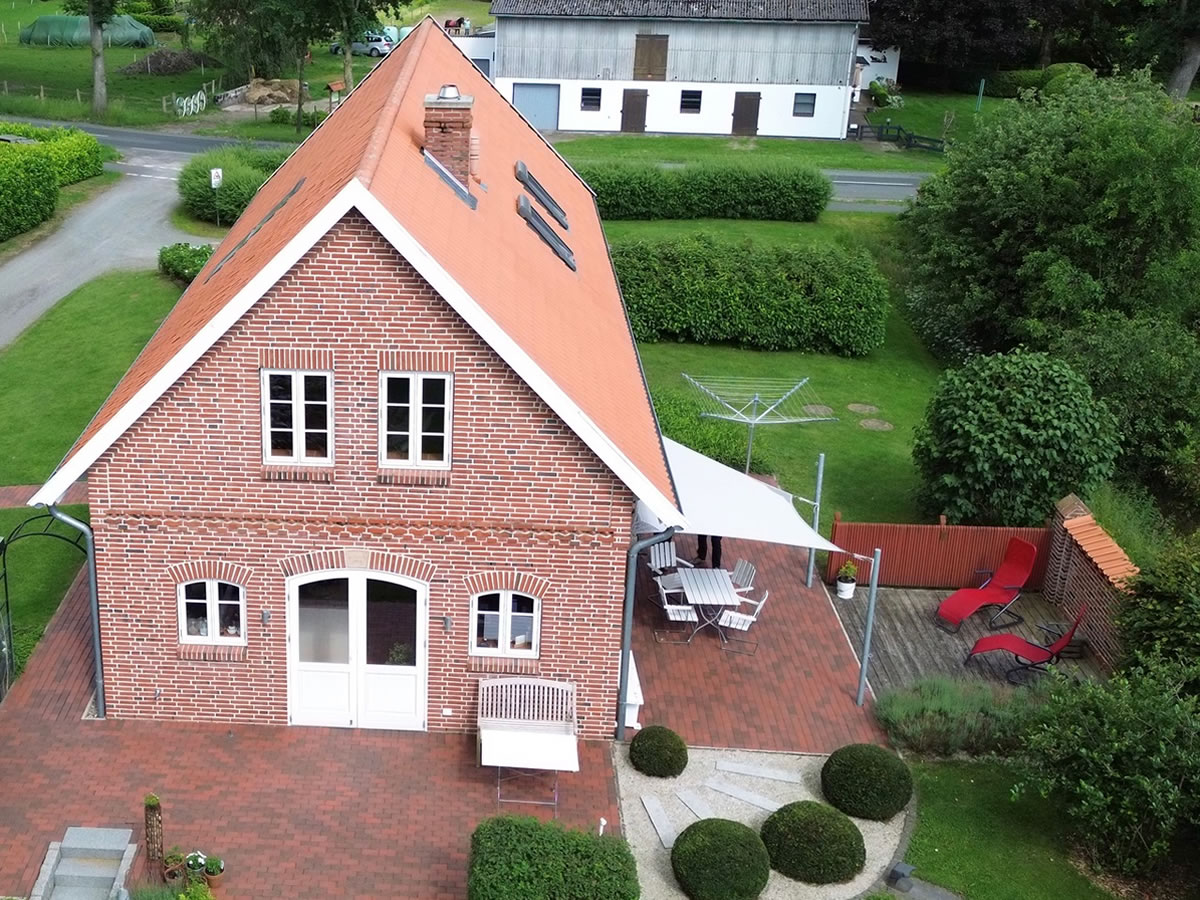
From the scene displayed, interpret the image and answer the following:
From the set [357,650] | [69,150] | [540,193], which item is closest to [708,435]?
[540,193]

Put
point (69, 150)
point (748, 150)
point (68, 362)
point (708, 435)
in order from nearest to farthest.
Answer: point (708, 435) < point (68, 362) < point (69, 150) < point (748, 150)

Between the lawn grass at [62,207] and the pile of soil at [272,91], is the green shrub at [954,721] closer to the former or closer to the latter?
the lawn grass at [62,207]

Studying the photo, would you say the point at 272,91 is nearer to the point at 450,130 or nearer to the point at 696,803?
the point at 450,130

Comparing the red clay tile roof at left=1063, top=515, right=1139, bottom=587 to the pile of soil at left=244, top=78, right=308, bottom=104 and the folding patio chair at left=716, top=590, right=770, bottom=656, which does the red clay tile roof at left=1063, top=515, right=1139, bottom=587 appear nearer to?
the folding patio chair at left=716, top=590, right=770, bottom=656

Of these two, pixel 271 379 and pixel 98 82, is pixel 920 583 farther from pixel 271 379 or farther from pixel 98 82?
pixel 98 82

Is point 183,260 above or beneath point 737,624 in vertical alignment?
above

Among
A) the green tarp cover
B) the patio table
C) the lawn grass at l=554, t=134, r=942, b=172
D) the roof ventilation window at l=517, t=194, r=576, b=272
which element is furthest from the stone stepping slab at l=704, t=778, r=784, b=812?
the green tarp cover

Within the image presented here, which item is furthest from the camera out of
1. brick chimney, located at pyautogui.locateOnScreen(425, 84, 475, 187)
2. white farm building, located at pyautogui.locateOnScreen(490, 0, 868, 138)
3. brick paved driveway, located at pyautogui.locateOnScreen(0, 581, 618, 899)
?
white farm building, located at pyautogui.locateOnScreen(490, 0, 868, 138)

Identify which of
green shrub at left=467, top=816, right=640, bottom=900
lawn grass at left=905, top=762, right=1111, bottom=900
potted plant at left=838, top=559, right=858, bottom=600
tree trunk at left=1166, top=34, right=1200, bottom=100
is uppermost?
tree trunk at left=1166, top=34, right=1200, bottom=100
